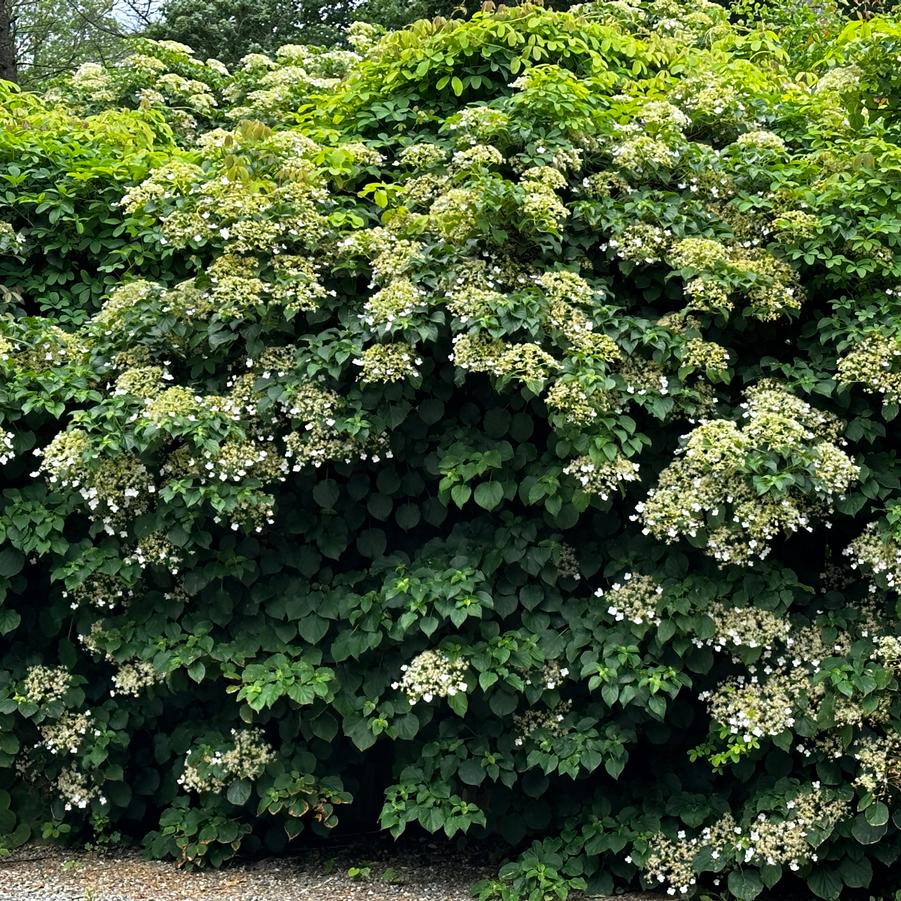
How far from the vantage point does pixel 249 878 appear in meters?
4.28

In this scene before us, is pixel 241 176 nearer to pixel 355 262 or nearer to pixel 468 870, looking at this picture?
pixel 355 262

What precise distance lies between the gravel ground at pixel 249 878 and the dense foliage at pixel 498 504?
0.39 ft

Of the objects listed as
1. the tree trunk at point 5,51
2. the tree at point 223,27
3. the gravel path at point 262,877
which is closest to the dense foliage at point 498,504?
the gravel path at point 262,877

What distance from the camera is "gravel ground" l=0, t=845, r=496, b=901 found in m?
4.11

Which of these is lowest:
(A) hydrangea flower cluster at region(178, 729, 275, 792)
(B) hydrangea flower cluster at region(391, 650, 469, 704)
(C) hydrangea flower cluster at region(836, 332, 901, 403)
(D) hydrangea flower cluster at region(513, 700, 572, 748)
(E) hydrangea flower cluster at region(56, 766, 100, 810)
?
(E) hydrangea flower cluster at region(56, 766, 100, 810)

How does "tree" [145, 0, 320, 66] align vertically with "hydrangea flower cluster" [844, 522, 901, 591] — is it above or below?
above

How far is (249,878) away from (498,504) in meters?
1.76

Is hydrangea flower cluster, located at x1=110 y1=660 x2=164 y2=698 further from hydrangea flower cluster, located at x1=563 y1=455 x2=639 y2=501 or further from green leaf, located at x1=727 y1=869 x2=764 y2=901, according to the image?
green leaf, located at x1=727 y1=869 x2=764 y2=901

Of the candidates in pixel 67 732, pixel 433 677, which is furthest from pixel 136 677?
pixel 433 677

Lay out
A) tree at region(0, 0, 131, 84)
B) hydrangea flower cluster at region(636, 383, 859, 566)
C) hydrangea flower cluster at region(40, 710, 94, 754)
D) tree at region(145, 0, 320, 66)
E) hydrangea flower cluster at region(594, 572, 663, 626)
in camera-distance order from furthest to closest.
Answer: tree at region(0, 0, 131, 84)
tree at region(145, 0, 320, 66)
hydrangea flower cluster at region(40, 710, 94, 754)
hydrangea flower cluster at region(594, 572, 663, 626)
hydrangea flower cluster at region(636, 383, 859, 566)

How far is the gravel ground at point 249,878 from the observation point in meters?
4.11

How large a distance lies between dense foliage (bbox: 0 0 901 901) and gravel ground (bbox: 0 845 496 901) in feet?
0.39

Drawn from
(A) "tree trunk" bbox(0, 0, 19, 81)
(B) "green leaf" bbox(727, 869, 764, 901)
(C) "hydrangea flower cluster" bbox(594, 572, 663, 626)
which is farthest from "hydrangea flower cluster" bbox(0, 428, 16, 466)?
(A) "tree trunk" bbox(0, 0, 19, 81)

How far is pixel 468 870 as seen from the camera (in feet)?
14.3
